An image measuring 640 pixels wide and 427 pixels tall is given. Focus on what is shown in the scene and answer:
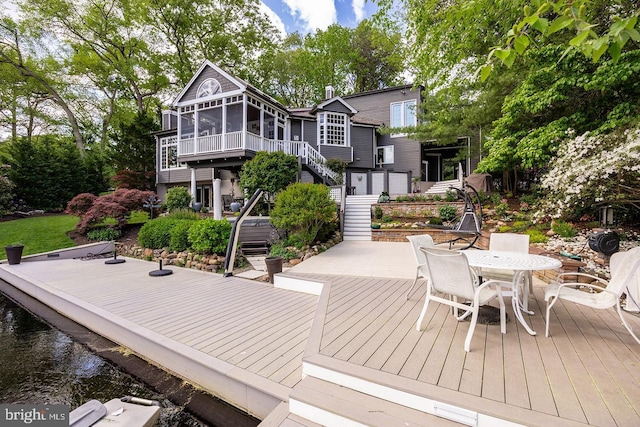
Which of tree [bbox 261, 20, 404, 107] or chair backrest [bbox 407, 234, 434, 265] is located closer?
chair backrest [bbox 407, 234, 434, 265]

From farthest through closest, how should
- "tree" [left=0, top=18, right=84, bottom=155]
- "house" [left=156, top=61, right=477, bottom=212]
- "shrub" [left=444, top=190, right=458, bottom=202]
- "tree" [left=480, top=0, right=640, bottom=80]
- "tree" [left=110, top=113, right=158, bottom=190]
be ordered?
"tree" [left=0, top=18, right=84, bottom=155]
"tree" [left=110, top=113, right=158, bottom=190]
"house" [left=156, top=61, right=477, bottom=212]
"shrub" [left=444, top=190, right=458, bottom=202]
"tree" [left=480, top=0, right=640, bottom=80]

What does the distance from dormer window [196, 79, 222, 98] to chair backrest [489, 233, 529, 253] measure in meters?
12.9

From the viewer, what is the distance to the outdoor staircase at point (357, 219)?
10413 millimetres

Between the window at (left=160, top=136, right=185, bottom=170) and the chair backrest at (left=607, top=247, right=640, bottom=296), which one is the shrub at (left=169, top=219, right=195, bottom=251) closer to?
the chair backrest at (left=607, top=247, right=640, bottom=296)

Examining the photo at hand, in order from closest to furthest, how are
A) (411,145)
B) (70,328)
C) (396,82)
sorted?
(70,328), (411,145), (396,82)

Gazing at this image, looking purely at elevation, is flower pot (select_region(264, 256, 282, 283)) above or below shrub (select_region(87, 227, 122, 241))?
below

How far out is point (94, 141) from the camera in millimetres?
24938

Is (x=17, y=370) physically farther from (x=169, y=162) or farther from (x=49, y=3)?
(x=49, y=3)

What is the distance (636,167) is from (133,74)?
2581 cm

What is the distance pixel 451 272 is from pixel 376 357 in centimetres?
Result: 104

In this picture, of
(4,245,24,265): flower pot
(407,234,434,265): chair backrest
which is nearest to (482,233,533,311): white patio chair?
(407,234,434,265): chair backrest

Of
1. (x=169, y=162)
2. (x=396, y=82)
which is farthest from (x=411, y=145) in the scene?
(x=169, y=162)

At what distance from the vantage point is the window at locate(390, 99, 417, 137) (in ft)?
54.3

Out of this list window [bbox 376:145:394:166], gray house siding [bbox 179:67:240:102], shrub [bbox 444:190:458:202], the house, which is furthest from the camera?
window [bbox 376:145:394:166]
